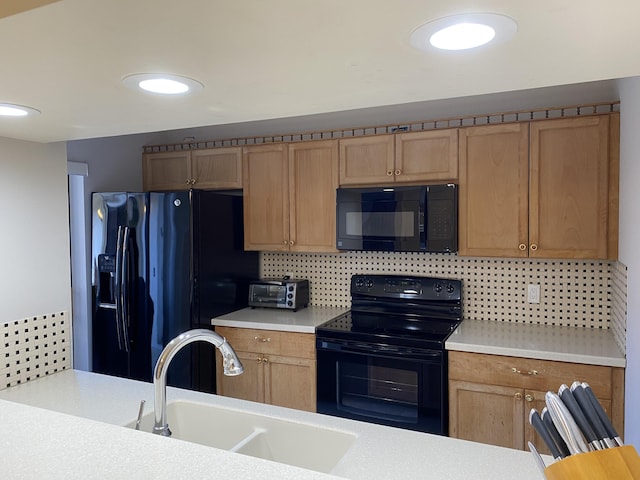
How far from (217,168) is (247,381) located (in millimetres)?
1525

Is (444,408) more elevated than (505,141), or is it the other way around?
(505,141)

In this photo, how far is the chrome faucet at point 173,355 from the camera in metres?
1.28

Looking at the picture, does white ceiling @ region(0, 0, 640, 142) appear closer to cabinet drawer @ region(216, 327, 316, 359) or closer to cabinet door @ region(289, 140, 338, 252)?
cabinet door @ region(289, 140, 338, 252)

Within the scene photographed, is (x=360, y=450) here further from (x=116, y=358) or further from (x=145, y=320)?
(x=116, y=358)

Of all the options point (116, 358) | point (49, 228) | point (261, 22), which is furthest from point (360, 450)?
point (116, 358)

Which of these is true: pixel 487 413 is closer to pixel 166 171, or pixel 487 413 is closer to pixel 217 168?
pixel 217 168

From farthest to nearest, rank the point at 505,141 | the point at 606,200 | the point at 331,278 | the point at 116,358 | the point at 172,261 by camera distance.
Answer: the point at 331,278, the point at 116,358, the point at 172,261, the point at 505,141, the point at 606,200

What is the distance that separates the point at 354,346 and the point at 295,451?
124cm

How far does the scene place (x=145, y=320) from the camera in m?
3.08

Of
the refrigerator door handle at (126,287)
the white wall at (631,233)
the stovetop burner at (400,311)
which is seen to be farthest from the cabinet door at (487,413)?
the refrigerator door handle at (126,287)

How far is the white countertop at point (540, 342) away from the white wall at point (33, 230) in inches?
75.5

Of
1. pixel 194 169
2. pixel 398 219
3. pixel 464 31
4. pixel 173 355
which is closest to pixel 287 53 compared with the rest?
pixel 464 31

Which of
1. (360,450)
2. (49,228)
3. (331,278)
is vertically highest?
(49,228)

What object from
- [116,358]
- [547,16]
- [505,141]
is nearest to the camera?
[547,16]
